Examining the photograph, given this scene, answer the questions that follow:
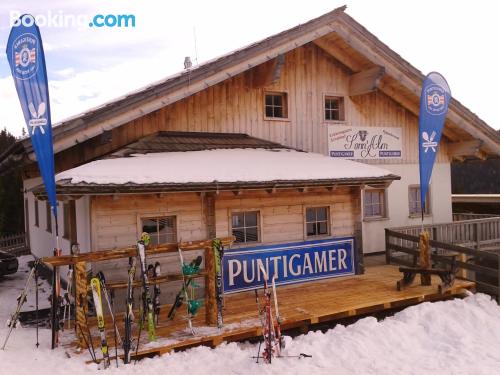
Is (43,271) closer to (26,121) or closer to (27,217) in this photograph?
(27,217)

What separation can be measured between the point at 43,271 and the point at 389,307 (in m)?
9.96

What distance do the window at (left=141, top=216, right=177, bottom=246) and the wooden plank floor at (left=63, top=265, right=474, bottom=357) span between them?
1.38 meters

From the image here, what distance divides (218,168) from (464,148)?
994 centimetres

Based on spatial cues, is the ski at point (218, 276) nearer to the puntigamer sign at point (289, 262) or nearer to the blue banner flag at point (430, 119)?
the puntigamer sign at point (289, 262)

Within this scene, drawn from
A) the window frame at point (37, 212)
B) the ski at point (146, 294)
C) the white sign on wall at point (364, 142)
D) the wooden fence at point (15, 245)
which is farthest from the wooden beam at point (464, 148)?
the wooden fence at point (15, 245)

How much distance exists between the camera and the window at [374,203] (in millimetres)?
14781

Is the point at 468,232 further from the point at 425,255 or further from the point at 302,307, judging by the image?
the point at 302,307

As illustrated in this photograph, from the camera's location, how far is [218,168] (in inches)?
386

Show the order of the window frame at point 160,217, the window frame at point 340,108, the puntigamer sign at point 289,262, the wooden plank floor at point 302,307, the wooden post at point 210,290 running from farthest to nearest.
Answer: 1. the window frame at point 340,108
2. the puntigamer sign at point 289,262
3. the window frame at point 160,217
4. the wooden post at point 210,290
5. the wooden plank floor at point 302,307

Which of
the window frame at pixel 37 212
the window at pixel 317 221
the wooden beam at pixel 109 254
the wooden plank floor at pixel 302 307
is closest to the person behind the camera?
the wooden beam at pixel 109 254

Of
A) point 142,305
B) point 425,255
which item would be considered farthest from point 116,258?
point 425,255

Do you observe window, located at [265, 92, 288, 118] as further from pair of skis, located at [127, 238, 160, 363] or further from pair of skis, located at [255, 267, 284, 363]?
pair of skis, located at [255, 267, 284, 363]

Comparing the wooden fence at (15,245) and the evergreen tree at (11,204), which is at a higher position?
the evergreen tree at (11,204)

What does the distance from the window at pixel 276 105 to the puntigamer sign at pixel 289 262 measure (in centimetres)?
411
